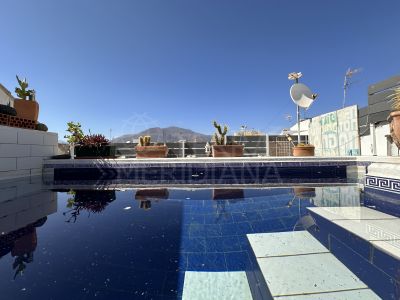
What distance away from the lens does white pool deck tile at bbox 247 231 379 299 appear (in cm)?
97

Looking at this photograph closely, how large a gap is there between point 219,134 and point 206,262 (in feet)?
21.7

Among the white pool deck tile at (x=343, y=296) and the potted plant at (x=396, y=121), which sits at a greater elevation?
the potted plant at (x=396, y=121)

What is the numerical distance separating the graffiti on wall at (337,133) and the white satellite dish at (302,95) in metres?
2.46

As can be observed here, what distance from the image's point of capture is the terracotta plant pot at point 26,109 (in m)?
6.44

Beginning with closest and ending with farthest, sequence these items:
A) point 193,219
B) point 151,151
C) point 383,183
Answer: point 193,219 < point 383,183 < point 151,151

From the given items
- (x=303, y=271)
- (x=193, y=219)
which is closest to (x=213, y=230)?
(x=193, y=219)

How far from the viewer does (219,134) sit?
26.6 ft

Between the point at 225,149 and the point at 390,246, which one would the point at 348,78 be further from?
the point at 390,246

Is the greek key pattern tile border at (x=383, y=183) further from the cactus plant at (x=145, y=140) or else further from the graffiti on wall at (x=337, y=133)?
the graffiti on wall at (x=337, y=133)

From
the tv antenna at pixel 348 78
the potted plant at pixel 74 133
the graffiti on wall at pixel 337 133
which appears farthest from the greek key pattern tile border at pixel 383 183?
the tv antenna at pixel 348 78

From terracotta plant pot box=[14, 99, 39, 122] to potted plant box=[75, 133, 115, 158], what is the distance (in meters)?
1.51

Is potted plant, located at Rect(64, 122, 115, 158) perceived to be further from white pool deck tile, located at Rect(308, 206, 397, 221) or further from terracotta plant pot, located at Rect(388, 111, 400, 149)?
terracotta plant pot, located at Rect(388, 111, 400, 149)

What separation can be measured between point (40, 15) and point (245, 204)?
1090 cm

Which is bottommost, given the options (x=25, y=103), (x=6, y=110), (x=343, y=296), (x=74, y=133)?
(x=343, y=296)
